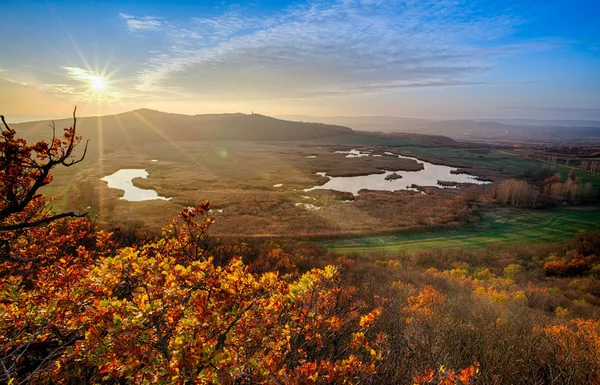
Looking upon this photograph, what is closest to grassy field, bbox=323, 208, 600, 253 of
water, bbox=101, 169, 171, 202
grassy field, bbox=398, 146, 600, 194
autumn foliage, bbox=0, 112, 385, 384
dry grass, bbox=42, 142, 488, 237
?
dry grass, bbox=42, 142, 488, 237

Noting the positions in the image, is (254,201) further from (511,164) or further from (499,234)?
(511,164)

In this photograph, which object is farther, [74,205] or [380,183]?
[380,183]

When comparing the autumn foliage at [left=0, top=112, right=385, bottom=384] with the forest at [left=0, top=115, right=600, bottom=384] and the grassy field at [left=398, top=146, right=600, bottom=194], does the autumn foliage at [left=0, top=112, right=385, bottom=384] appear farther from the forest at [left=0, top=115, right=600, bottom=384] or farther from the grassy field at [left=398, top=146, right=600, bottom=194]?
the grassy field at [left=398, top=146, right=600, bottom=194]

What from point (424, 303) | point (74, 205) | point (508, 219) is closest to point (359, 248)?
point (424, 303)

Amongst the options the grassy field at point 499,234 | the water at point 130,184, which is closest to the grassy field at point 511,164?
the grassy field at point 499,234

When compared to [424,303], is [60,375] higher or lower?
higher

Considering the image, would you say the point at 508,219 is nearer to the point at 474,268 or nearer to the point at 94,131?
the point at 474,268
